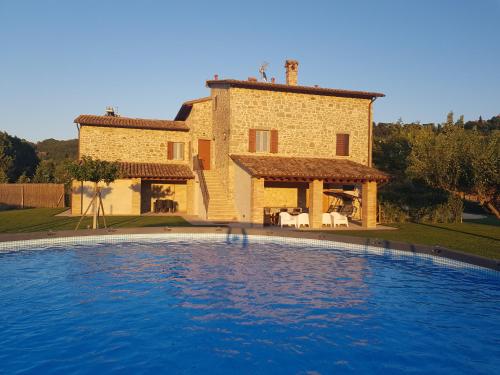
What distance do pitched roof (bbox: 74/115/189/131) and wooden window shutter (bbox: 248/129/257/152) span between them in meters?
7.46

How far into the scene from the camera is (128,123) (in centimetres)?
2620

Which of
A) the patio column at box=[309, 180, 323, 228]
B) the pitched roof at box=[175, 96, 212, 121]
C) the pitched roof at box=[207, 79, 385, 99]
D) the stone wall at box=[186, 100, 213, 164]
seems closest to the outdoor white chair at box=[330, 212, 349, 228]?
Answer: the patio column at box=[309, 180, 323, 228]

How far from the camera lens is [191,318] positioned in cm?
741

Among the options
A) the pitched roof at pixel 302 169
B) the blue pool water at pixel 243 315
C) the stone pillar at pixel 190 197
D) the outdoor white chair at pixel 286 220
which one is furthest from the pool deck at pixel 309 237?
the stone pillar at pixel 190 197

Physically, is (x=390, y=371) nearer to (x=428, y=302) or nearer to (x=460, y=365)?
(x=460, y=365)

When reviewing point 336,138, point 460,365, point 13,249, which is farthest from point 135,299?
point 336,138

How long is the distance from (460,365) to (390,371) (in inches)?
43.3

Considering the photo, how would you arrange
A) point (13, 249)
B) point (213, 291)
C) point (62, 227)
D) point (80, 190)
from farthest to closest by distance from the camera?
point (80, 190) < point (62, 227) < point (13, 249) < point (213, 291)

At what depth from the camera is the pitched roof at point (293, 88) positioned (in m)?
20.8

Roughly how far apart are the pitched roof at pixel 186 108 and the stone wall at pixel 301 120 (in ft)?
16.9

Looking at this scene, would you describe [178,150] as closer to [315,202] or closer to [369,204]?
[315,202]

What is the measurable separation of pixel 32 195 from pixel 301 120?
20.9m

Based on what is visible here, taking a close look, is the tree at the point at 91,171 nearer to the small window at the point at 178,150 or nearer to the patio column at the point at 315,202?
the patio column at the point at 315,202

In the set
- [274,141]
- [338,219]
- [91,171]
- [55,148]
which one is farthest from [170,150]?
[55,148]
